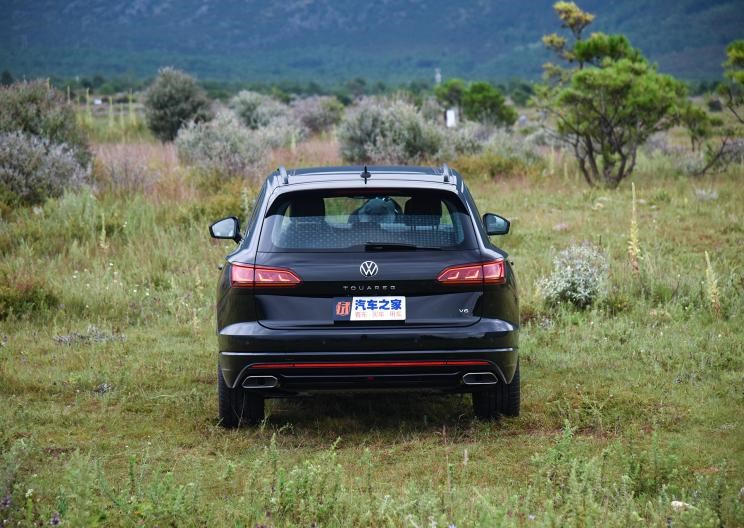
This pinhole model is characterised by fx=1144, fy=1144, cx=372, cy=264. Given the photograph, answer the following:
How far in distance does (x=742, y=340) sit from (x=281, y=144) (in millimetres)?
19820

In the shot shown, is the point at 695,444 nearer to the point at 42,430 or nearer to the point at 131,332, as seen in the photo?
the point at 42,430

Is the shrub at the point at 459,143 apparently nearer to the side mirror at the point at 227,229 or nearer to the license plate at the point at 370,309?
the side mirror at the point at 227,229

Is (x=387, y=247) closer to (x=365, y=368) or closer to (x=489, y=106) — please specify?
(x=365, y=368)

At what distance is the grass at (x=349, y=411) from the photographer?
514 centimetres

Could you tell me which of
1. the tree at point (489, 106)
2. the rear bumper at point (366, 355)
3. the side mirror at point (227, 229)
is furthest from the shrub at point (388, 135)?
the rear bumper at point (366, 355)

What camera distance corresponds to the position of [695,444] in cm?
680

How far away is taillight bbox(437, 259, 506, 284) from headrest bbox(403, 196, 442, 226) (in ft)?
1.12

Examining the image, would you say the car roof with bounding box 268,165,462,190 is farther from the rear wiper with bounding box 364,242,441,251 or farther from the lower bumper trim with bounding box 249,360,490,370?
the lower bumper trim with bounding box 249,360,490,370

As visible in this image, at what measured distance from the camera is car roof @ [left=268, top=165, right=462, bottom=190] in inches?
272

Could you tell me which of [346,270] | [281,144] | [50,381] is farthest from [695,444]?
[281,144]

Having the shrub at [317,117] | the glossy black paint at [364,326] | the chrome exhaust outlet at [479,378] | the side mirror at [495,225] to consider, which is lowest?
the shrub at [317,117]

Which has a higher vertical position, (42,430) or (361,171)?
(361,171)

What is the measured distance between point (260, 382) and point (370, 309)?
0.78m

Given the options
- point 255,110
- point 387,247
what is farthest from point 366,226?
point 255,110
